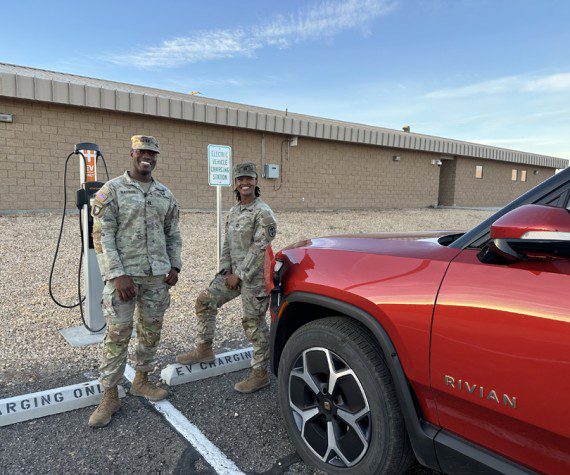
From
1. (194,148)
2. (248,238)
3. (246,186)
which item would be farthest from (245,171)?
(194,148)

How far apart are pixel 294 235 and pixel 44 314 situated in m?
6.92

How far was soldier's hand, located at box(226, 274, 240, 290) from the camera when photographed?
3432mm

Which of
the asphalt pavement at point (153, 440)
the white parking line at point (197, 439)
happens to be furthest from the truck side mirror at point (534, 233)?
the white parking line at point (197, 439)

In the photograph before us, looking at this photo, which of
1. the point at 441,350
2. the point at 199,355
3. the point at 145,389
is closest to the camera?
the point at 441,350

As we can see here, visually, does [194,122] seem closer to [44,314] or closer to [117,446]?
[44,314]

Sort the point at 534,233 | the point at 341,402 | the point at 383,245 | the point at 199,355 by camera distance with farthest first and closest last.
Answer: the point at 199,355 → the point at 383,245 → the point at 341,402 → the point at 534,233

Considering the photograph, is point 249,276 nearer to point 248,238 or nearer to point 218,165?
point 248,238

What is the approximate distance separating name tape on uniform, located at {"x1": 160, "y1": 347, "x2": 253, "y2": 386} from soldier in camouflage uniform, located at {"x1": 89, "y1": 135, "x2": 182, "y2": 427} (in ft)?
0.69

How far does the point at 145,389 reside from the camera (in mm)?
3225

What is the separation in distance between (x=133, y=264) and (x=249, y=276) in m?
0.86

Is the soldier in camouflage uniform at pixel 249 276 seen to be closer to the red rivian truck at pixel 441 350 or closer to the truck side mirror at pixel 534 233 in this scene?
the red rivian truck at pixel 441 350

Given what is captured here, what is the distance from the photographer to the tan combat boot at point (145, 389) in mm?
3195

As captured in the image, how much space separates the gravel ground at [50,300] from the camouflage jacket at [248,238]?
3.97 ft

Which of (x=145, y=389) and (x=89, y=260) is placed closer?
(x=145, y=389)
